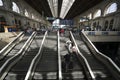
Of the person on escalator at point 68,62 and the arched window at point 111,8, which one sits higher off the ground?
the arched window at point 111,8

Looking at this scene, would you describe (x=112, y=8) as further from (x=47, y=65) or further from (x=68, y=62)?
(x=47, y=65)

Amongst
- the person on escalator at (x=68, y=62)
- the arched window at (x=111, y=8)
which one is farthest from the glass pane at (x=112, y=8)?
the person on escalator at (x=68, y=62)

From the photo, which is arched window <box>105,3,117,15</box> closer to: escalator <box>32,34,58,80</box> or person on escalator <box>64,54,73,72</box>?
escalator <box>32,34,58,80</box>

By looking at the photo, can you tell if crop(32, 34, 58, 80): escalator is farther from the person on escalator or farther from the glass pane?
the glass pane

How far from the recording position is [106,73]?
8.73m

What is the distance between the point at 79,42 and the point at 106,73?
21.5 feet

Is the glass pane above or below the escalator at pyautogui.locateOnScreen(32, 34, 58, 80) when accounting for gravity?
above

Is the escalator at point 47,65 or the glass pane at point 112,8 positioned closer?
the escalator at point 47,65

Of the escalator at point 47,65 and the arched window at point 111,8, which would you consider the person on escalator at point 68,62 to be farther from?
the arched window at point 111,8

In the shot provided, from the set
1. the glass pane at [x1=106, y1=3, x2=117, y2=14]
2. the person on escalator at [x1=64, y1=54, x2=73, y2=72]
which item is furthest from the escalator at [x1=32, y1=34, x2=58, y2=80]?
the glass pane at [x1=106, y1=3, x2=117, y2=14]

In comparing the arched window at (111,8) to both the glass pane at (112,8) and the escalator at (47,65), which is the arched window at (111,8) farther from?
the escalator at (47,65)

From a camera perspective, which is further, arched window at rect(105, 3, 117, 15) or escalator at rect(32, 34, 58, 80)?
arched window at rect(105, 3, 117, 15)

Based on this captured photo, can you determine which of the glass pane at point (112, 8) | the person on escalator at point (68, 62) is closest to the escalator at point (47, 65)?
the person on escalator at point (68, 62)

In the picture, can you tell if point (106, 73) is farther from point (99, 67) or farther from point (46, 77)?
point (46, 77)
